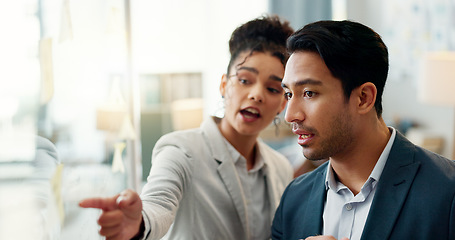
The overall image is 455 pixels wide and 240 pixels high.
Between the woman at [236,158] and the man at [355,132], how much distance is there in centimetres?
34

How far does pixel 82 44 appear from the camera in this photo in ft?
3.93

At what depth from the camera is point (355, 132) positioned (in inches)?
48.7

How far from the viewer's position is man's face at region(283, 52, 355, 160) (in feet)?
4.00

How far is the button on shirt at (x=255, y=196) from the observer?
5.27 ft

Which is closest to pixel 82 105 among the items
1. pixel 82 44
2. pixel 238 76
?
pixel 82 44

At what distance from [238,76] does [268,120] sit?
0.59 ft

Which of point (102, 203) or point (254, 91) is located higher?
point (254, 91)

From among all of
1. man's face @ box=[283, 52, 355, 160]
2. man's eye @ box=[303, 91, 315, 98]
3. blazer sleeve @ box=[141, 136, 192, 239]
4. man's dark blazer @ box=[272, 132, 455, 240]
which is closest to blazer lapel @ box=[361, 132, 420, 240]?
man's dark blazer @ box=[272, 132, 455, 240]

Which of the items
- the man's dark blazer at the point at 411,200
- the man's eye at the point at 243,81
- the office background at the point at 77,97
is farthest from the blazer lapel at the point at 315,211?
the office background at the point at 77,97

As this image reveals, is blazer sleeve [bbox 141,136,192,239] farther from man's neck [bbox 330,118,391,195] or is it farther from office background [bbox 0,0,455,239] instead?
man's neck [bbox 330,118,391,195]

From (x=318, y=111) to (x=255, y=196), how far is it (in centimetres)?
54

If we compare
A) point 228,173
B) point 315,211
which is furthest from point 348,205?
point 228,173

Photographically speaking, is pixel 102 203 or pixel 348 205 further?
pixel 348 205

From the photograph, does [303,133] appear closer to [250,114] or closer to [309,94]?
[309,94]
